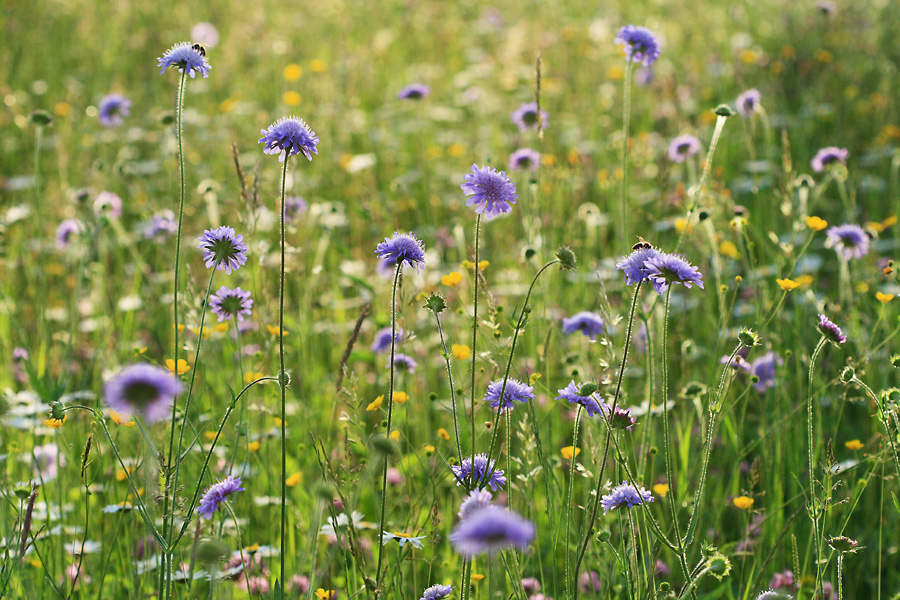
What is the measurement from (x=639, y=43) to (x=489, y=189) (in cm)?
123

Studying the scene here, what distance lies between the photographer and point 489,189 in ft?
5.45

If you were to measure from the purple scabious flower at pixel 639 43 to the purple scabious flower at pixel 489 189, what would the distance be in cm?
113

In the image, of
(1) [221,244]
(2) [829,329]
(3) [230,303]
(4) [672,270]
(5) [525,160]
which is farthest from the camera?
(5) [525,160]

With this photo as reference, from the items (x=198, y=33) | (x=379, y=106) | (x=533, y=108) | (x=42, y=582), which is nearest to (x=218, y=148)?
(x=198, y=33)

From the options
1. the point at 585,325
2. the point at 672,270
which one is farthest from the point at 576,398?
the point at 585,325

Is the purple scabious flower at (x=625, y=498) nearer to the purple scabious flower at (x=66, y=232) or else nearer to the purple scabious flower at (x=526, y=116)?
the purple scabious flower at (x=526, y=116)

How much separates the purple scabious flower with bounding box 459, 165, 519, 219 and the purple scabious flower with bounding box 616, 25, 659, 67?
1129 millimetres

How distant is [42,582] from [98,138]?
400cm

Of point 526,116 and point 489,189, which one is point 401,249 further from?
point 526,116

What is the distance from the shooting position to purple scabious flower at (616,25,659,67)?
2.59 m

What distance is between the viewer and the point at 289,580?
6.96ft

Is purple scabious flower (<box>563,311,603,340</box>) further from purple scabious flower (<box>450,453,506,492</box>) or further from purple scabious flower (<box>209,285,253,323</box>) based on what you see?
purple scabious flower (<box>209,285,253,323</box>)

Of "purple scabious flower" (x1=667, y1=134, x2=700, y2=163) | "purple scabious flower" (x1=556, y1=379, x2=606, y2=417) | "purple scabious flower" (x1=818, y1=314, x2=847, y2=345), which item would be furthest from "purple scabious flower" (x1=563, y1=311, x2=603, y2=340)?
"purple scabious flower" (x1=667, y1=134, x2=700, y2=163)

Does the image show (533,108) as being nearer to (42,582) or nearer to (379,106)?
(42,582)
